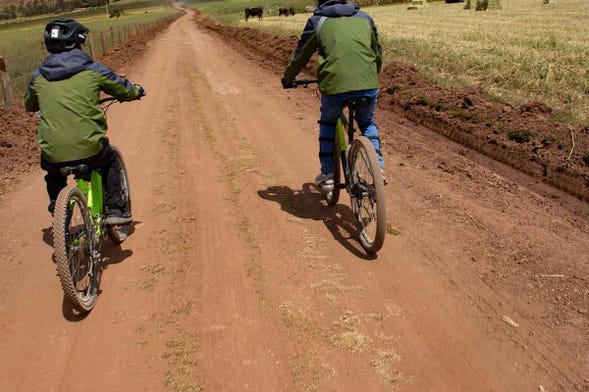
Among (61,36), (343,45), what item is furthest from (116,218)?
(343,45)

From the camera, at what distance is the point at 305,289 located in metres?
3.89

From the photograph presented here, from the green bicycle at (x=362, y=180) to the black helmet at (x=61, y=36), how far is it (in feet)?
6.85

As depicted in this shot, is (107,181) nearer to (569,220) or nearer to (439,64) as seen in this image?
(569,220)

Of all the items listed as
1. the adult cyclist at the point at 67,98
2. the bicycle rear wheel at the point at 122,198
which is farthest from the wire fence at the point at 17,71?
the adult cyclist at the point at 67,98

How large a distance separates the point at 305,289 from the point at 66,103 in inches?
91.4

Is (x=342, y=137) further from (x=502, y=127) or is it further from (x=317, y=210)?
(x=502, y=127)

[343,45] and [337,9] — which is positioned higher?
[337,9]

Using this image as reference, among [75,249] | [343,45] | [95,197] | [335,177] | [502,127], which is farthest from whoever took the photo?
[502,127]

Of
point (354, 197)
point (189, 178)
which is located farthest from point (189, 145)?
point (354, 197)

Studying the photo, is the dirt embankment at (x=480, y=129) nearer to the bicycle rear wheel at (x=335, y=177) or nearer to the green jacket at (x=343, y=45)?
the bicycle rear wheel at (x=335, y=177)

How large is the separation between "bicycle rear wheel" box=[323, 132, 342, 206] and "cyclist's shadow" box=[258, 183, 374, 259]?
10 cm

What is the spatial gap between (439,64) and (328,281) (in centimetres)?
944

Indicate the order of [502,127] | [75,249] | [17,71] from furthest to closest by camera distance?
[17,71] < [502,127] < [75,249]

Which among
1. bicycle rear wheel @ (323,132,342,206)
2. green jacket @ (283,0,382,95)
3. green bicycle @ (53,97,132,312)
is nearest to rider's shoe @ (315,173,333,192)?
bicycle rear wheel @ (323,132,342,206)
